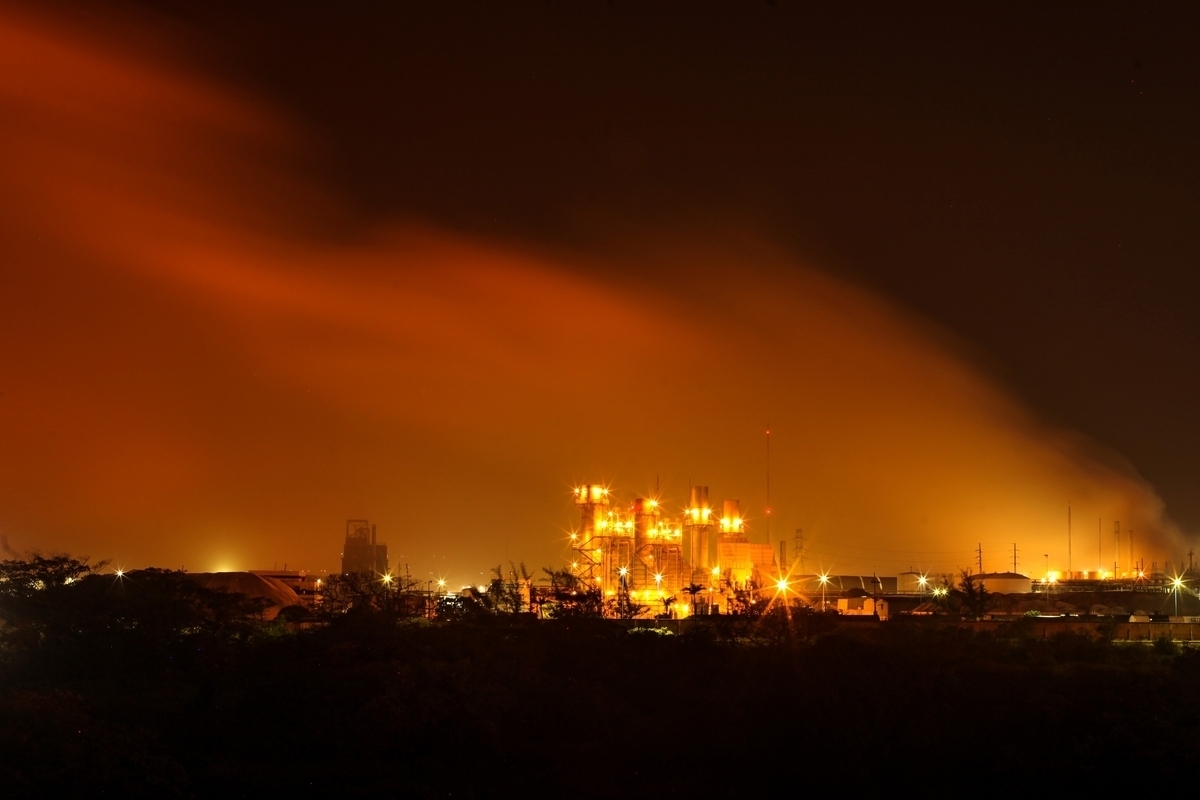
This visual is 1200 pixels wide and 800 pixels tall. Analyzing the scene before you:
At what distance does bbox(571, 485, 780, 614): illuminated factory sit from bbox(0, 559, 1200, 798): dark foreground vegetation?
31321 mm

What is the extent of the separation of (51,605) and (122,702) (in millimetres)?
9074

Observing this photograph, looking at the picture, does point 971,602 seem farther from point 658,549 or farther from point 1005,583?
point 1005,583

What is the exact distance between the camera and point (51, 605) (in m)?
40.1

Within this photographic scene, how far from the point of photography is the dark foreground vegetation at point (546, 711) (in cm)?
Result: 2808

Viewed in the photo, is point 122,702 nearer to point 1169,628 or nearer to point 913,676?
point 913,676

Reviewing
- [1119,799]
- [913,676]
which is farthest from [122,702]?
[1119,799]

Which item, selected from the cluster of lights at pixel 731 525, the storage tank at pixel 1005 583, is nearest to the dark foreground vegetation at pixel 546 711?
the cluster of lights at pixel 731 525

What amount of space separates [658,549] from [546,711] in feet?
146

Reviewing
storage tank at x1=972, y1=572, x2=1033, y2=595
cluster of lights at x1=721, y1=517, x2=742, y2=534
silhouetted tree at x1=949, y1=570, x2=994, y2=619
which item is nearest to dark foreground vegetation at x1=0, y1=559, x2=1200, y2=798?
silhouetted tree at x1=949, y1=570, x2=994, y2=619

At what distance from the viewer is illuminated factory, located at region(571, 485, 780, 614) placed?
7306 centimetres

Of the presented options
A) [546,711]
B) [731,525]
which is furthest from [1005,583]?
[546,711]

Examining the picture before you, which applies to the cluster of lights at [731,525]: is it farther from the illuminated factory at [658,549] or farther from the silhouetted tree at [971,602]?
the silhouetted tree at [971,602]

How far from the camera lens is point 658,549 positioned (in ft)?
254

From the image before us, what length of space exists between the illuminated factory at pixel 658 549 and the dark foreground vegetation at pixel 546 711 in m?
31.3
